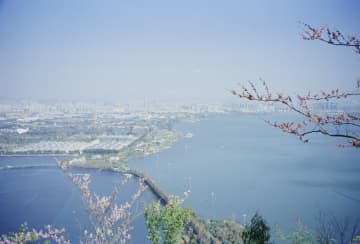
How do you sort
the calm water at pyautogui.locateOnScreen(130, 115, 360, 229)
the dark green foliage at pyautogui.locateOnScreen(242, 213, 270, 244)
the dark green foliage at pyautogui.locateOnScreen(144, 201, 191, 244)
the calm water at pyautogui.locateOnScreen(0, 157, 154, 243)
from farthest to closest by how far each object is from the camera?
1. the calm water at pyautogui.locateOnScreen(130, 115, 360, 229)
2. the calm water at pyautogui.locateOnScreen(0, 157, 154, 243)
3. the dark green foliage at pyautogui.locateOnScreen(242, 213, 270, 244)
4. the dark green foliage at pyautogui.locateOnScreen(144, 201, 191, 244)

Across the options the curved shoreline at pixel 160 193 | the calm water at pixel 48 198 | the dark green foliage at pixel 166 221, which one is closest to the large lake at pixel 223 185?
the calm water at pixel 48 198

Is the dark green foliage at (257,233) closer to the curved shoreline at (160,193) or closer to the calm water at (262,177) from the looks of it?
the curved shoreline at (160,193)

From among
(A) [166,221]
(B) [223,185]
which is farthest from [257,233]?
(B) [223,185]

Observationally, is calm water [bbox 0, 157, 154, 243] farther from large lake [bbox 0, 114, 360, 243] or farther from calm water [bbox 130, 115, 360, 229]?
calm water [bbox 130, 115, 360, 229]

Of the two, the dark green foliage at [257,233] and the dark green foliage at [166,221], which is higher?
the dark green foliage at [166,221]

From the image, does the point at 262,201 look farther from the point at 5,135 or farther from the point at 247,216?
the point at 5,135

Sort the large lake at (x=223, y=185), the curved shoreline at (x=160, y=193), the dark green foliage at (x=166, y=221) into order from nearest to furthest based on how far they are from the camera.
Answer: the dark green foliage at (x=166, y=221)
the curved shoreline at (x=160, y=193)
the large lake at (x=223, y=185)

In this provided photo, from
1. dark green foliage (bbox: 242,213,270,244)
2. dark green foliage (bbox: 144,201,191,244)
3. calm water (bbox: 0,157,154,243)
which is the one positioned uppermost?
dark green foliage (bbox: 144,201,191,244)

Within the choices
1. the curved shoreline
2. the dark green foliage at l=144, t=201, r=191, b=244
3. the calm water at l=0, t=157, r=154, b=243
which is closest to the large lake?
the calm water at l=0, t=157, r=154, b=243
